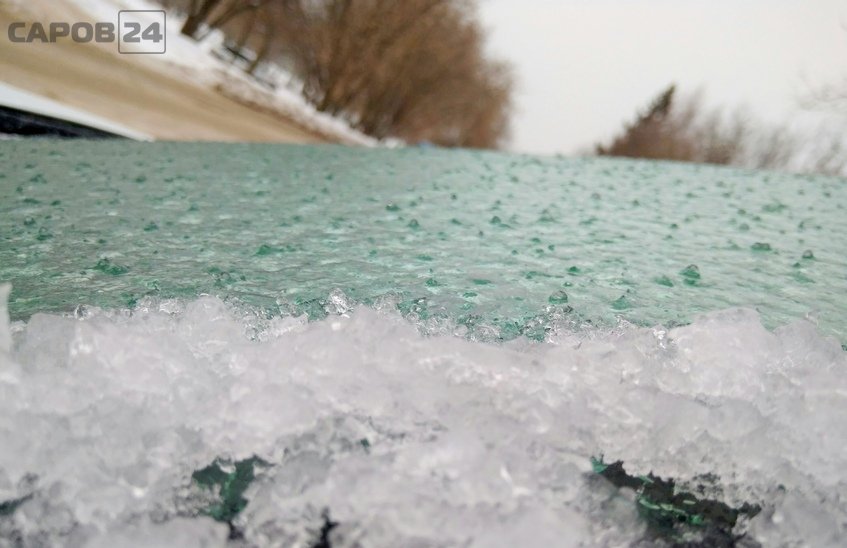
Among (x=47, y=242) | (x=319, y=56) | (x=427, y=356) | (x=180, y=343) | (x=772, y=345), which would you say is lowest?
(x=47, y=242)

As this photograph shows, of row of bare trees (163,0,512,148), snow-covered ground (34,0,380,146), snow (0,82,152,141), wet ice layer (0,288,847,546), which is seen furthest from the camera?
row of bare trees (163,0,512,148)

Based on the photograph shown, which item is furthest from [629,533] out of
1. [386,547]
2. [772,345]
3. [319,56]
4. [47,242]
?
[319,56]

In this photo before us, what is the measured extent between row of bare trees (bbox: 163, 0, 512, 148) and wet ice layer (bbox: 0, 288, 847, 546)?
52.1 feet

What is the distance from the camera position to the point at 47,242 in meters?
2.64

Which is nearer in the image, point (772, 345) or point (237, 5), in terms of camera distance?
point (772, 345)

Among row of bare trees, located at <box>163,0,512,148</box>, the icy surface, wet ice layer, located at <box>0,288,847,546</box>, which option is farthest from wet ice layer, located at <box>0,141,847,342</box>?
row of bare trees, located at <box>163,0,512,148</box>

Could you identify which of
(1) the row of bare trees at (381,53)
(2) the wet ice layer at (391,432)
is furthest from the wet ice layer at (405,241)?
(1) the row of bare trees at (381,53)

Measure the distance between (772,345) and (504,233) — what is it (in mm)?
1973

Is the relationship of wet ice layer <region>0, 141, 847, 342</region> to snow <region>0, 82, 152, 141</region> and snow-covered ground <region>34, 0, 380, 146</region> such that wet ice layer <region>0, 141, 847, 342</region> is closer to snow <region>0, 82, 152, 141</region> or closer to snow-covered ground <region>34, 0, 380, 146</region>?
snow <region>0, 82, 152, 141</region>

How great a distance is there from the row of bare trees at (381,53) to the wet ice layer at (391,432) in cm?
1589

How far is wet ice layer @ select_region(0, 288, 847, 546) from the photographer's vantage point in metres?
1.13

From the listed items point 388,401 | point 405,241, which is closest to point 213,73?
point 405,241

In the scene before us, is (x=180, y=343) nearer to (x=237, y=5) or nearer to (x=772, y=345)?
(x=772, y=345)

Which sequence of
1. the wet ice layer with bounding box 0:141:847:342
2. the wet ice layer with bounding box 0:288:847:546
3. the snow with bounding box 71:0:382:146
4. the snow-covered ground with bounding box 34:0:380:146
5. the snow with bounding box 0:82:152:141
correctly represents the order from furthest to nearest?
the snow with bounding box 71:0:382:146 < the snow-covered ground with bounding box 34:0:380:146 < the snow with bounding box 0:82:152:141 < the wet ice layer with bounding box 0:141:847:342 < the wet ice layer with bounding box 0:288:847:546
